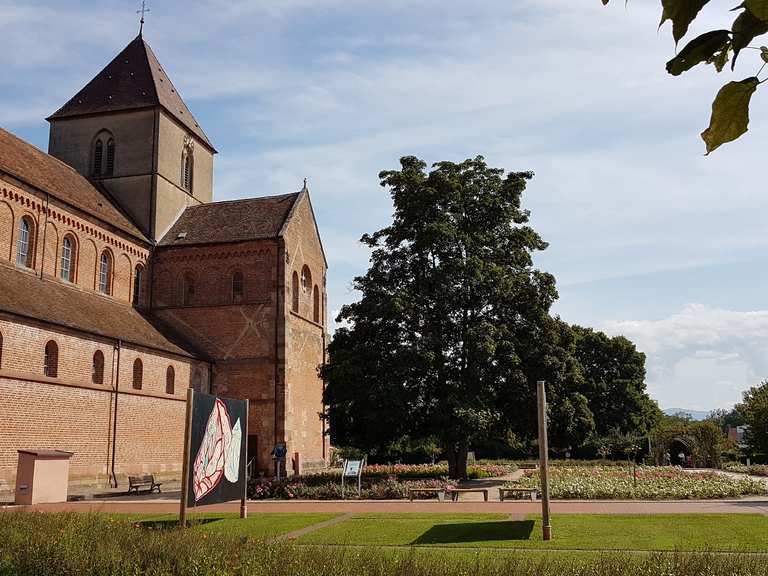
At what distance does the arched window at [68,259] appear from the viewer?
31.3m

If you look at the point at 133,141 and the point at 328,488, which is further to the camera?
the point at 133,141

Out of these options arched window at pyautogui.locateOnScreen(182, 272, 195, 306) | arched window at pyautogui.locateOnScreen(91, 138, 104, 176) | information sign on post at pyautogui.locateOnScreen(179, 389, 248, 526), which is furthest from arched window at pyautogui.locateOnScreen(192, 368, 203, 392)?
information sign on post at pyautogui.locateOnScreen(179, 389, 248, 526)

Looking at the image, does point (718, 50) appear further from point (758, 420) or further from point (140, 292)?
point (140, 292)

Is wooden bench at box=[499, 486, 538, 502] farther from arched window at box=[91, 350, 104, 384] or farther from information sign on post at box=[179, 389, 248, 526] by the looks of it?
arched window at box=[91, 350, 104, 384]

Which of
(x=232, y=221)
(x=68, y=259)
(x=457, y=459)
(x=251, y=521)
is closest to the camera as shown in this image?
(x=251, y=521)

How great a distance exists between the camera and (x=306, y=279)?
40656 mm

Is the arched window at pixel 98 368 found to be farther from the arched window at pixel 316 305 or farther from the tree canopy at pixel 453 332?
the arched window at pixel 316 305

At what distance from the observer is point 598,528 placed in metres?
14.0

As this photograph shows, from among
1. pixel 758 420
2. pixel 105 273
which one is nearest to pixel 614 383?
pixel 758 420

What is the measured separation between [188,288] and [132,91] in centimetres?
1221

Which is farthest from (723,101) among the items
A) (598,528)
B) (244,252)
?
(244,252)

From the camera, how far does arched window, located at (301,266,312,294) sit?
4004 cm

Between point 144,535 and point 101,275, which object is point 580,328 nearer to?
point 101,275

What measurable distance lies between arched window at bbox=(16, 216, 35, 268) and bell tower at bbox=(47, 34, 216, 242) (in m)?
9.23
